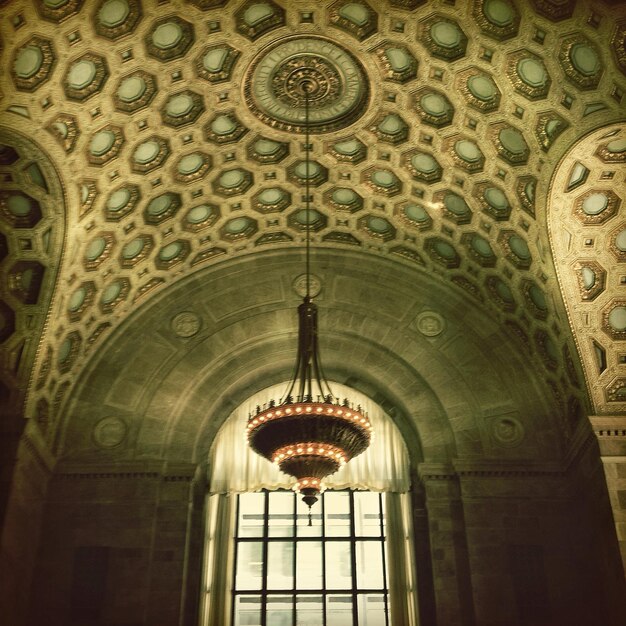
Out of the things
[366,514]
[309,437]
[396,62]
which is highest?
[396,62]

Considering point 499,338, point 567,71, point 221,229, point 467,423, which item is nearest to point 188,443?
point 221,229

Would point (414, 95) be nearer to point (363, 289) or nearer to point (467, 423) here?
point (363, 289)

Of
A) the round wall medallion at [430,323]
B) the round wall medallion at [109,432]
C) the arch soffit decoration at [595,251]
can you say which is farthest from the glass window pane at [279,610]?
the arch soffit decoration at [595,251]

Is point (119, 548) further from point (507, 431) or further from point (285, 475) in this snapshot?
point (507, 431)

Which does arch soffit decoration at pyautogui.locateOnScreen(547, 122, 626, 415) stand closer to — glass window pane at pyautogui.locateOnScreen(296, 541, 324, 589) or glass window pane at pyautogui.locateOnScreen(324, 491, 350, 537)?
glass window pane at pyautogui.locateOnScreen(324, 491, 350, 537)

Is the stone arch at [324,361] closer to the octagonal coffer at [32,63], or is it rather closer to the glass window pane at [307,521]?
the glass window pane at [307,521]

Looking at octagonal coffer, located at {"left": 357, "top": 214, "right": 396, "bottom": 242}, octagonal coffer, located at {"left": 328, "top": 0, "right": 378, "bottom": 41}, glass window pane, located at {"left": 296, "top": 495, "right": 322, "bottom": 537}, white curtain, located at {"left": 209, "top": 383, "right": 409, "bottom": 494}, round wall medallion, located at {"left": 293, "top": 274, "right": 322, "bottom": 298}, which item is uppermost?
octagonal coffer, located at {"left": 328, "top": 0, "right": 378, "bottom": 41}

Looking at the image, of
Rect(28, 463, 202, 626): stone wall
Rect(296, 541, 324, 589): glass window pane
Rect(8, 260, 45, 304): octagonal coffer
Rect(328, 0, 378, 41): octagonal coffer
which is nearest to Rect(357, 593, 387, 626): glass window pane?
Rect(296, 541, 324, 589): glass window pane

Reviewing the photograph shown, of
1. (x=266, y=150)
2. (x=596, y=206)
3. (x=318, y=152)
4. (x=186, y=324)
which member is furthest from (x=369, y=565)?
(x=266, y=150)

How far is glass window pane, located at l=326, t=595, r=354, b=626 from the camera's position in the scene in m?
12.6

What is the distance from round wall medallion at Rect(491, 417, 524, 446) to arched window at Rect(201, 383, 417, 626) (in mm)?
1786

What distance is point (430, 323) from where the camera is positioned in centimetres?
1431

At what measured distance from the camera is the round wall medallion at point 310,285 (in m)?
14.6

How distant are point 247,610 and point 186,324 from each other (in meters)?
5.41
